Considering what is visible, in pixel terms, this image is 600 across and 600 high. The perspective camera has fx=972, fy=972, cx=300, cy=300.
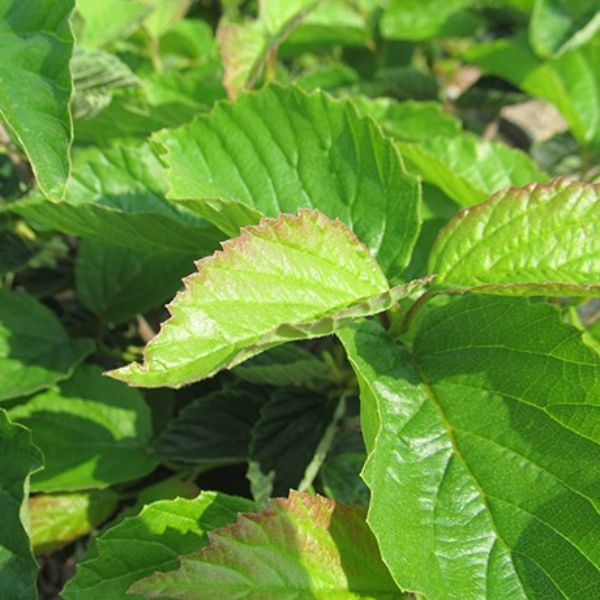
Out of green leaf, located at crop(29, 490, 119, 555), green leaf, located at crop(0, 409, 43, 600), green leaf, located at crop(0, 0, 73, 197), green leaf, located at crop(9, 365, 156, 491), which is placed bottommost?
green leaf, located at crop(29, 490, 119, 555)

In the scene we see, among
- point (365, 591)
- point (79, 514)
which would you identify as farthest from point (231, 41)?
point (365, 591)

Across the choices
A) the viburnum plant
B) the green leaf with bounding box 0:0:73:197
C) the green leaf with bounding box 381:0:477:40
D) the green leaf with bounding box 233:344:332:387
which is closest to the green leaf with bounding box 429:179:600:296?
the viburnum plant

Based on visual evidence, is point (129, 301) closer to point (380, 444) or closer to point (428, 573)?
point (380, 444)

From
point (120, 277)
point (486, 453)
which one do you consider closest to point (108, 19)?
point (120, 277)

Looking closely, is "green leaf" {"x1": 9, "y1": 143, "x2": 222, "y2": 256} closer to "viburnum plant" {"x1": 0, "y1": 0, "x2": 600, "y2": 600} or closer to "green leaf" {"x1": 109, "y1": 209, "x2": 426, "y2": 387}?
"viburnum plant" {"x1": 0, "y1": 0, "x2": 600, "y2": 600}

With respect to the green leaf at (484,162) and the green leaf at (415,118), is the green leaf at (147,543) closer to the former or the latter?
the green leaf at (484,162)

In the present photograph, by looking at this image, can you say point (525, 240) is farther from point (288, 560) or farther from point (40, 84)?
point (40, 84)
